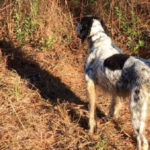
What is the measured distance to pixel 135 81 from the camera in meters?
3.32

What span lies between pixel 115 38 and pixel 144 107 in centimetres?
355

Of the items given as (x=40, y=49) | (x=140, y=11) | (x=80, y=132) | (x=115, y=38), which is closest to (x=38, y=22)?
(x=40, y=49)

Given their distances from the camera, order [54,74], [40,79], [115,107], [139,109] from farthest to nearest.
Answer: [54,74]
[40,79]
[115,107]
[139,109]

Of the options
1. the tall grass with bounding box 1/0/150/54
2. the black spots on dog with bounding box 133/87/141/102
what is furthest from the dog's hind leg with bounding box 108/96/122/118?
the tall grass with bounding box 1/0/150/54

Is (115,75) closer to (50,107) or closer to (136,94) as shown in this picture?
(136,94)

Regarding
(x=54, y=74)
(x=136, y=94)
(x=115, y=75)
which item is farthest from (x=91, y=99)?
(x=54, y=74)

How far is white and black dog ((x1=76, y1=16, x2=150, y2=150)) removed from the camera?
3.28 m

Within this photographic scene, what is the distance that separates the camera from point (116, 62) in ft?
12.0

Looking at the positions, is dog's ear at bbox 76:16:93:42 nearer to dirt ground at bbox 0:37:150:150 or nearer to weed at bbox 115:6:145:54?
dirt ground at bbox 0:37:150:150

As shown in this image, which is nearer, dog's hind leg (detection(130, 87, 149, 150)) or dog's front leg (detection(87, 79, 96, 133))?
dog's hind leg (detection(130, 87, 149, 150))

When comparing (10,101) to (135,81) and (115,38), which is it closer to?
(135,81)

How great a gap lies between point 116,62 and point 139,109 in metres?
0.65

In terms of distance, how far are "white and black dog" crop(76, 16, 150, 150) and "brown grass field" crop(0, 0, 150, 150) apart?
28 centimetres

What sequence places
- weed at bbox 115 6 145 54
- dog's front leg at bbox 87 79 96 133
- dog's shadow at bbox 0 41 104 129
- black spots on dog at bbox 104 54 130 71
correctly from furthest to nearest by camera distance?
weed at bbox 115 6 145 54 < dog's shadow at bbox 0 41 104 129 < dog's front leg at bbox 87 79 96 133 < black spots on dog at bbox 104 54 130 71
